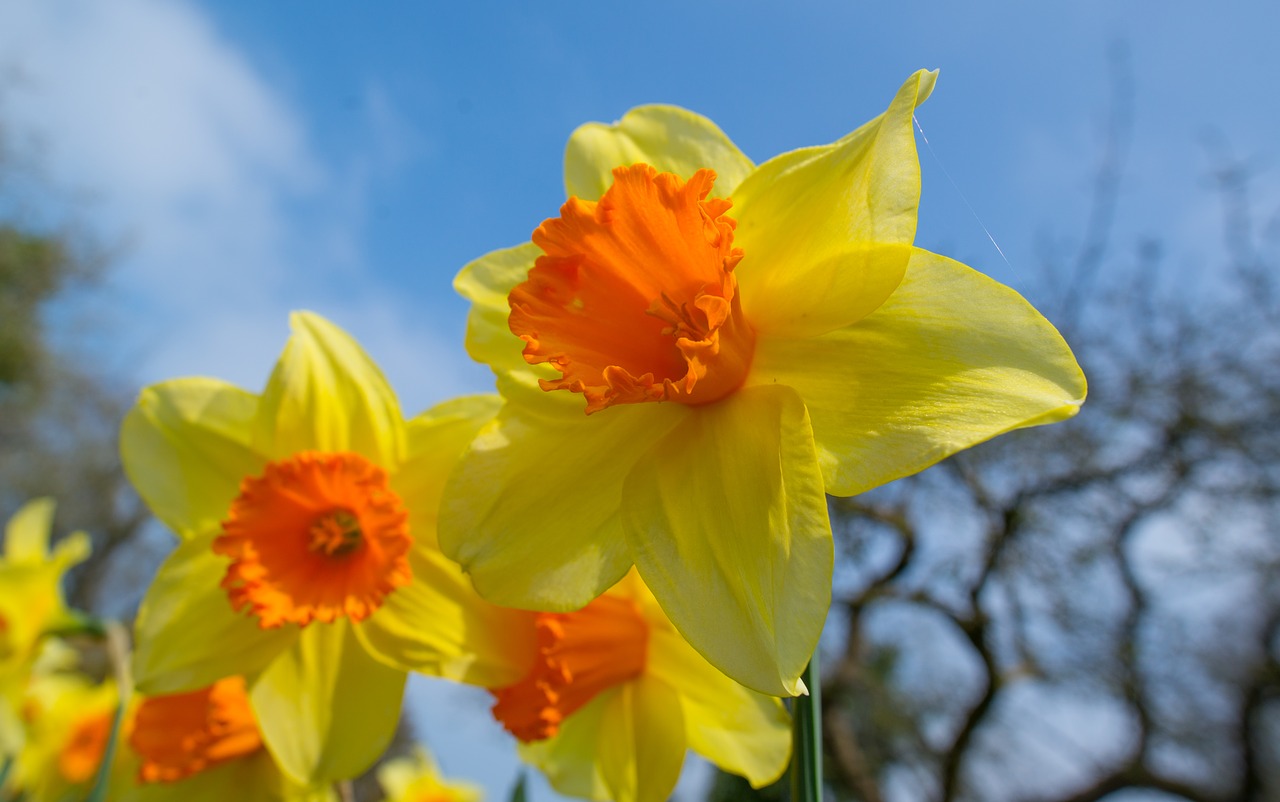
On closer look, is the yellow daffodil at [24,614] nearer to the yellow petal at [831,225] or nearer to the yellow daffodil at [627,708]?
the yellow daffodil at [627,708]

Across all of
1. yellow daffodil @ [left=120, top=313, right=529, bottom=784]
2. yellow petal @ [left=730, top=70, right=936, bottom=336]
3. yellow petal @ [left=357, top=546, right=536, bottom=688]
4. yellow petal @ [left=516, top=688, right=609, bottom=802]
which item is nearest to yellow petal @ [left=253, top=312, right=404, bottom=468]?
yellow daffodil @ [left=120, top=313, right=529, bottom=784]

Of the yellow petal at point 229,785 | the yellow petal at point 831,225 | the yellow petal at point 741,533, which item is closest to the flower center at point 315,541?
the yellow petal at point 229,785

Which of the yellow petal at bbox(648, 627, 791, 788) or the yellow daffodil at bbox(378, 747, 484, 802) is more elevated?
the yellow petal at bbox(648, 627, 791, 788)

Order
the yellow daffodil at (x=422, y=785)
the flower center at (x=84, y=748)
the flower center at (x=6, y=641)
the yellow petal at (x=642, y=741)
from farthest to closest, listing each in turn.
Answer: the yellow daffodil at (x=422, y=785)
the flower center at (x=84, y=748)
the flower center at (x=6, y=641)
the yellow petal at (x=642, y=741)

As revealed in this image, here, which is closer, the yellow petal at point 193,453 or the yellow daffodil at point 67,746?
the yellow petal at point 193,453

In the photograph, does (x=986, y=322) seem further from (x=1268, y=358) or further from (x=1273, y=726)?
(x=1273, y=726)

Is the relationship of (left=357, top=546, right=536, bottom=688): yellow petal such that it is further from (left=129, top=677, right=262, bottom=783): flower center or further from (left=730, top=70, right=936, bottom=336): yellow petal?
(left=730, top=70, right=936, bottom=336): yellow petal

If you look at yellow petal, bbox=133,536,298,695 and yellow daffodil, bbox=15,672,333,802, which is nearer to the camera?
yellow petal, bbox=133,536,298,695
